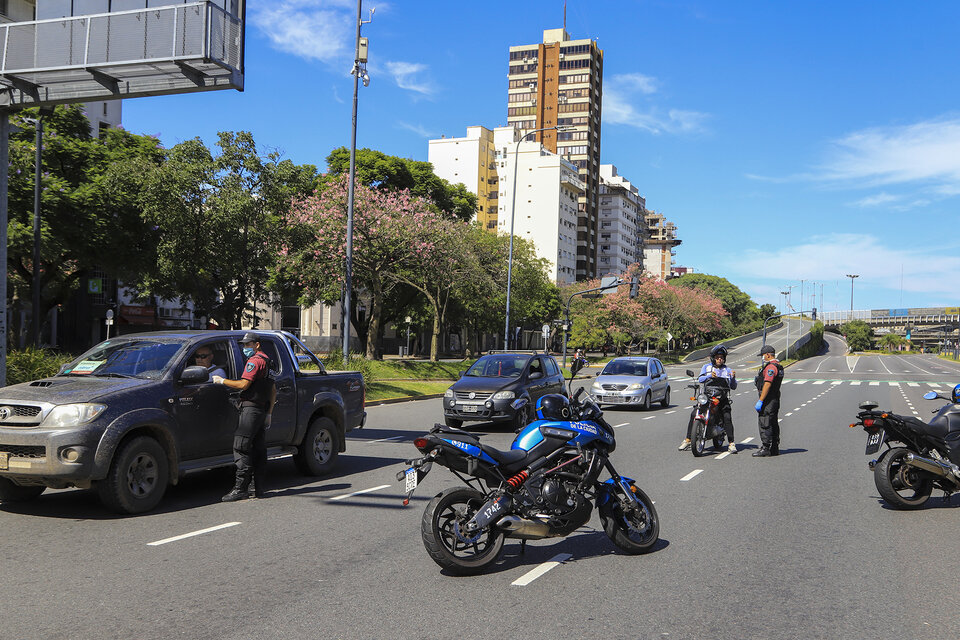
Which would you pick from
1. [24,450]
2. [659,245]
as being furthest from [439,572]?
[659,245]

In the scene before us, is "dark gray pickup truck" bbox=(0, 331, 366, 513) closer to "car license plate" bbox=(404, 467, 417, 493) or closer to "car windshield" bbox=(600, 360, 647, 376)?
"car license plate" bbox=(404, 467, 417, 493)

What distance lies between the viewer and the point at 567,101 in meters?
117

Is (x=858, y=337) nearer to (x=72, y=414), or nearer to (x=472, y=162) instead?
(x=472, y=162)

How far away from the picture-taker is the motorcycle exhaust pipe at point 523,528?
5.66 metres

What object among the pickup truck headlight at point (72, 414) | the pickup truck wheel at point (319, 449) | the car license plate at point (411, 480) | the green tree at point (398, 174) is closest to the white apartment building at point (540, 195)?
the green tree at point (398, 174)

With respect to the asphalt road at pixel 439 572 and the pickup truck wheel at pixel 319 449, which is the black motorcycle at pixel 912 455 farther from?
the pickup truck wheel at pixel 319 449

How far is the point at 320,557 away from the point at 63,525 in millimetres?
2711

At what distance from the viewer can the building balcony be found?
12305 millimetres

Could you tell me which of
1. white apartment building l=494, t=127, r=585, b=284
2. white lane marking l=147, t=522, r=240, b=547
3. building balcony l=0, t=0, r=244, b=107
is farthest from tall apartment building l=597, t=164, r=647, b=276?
white lane marking l=147, t=522, r=240, b=547

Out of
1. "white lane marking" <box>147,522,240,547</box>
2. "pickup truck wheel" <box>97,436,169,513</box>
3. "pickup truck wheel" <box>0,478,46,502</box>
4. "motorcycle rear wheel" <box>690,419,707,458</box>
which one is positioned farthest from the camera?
"motorcycle rear wheel" <box>690,419,707,458</box>

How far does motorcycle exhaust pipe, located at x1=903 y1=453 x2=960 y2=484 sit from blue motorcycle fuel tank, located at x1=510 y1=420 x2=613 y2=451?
13.6 feet

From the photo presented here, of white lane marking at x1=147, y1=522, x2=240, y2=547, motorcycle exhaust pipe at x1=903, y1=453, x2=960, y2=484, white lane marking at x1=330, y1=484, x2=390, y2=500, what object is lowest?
white lane marking at x1=330, y1=484, x2=390, y2=500

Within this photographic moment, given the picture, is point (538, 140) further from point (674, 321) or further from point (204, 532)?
point (204, 532)

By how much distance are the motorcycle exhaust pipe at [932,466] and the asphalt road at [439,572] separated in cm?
45
